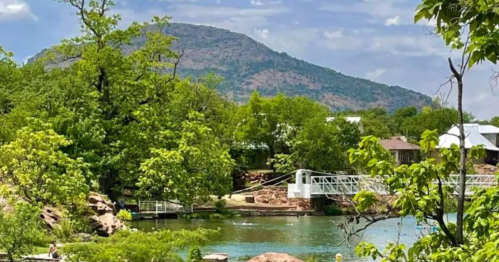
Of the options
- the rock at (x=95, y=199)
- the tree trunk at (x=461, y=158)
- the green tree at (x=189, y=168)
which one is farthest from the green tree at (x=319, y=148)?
the tree trunk at (x=461, y=158)

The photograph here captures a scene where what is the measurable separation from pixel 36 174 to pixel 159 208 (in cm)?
1799

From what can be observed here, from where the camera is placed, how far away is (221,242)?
92.5 ft

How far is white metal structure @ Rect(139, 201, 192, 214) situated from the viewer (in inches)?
1609

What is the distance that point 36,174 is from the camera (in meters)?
24.2

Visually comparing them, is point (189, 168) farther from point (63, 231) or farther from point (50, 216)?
point (63, 231)

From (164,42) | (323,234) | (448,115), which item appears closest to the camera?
(448,115)

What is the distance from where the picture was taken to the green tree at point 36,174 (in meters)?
24.0

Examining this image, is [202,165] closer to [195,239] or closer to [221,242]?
[221,242]

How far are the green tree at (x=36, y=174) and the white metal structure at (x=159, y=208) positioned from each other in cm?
1558

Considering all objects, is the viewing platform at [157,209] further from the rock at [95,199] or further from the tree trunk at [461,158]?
the tree trunk at [461,158]

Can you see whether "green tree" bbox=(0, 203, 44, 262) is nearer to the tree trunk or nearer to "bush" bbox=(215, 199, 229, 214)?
the tree trunk

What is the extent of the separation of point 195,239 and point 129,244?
2.38m

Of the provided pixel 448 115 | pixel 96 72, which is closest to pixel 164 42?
pixel 96 72

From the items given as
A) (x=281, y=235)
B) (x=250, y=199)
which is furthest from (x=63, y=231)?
(x=250, y=199)
